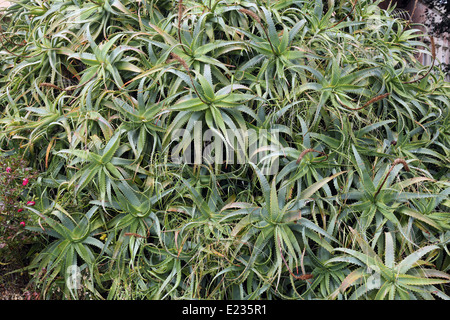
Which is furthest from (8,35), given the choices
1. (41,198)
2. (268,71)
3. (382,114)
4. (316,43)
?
(382,114)

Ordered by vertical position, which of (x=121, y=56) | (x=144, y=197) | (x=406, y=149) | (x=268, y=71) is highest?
(x=121, y=56)

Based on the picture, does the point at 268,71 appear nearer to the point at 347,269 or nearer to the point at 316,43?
the point at 316,43

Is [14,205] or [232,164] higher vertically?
[232,164]

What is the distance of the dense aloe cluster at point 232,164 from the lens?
1454 mm

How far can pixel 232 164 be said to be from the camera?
63.6 inches

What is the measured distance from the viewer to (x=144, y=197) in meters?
1.60

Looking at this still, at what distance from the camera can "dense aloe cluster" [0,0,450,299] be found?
4.77 ft

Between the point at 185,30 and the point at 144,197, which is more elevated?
the point at 185,30

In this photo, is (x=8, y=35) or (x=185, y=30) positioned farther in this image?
(x=8, y=35)
